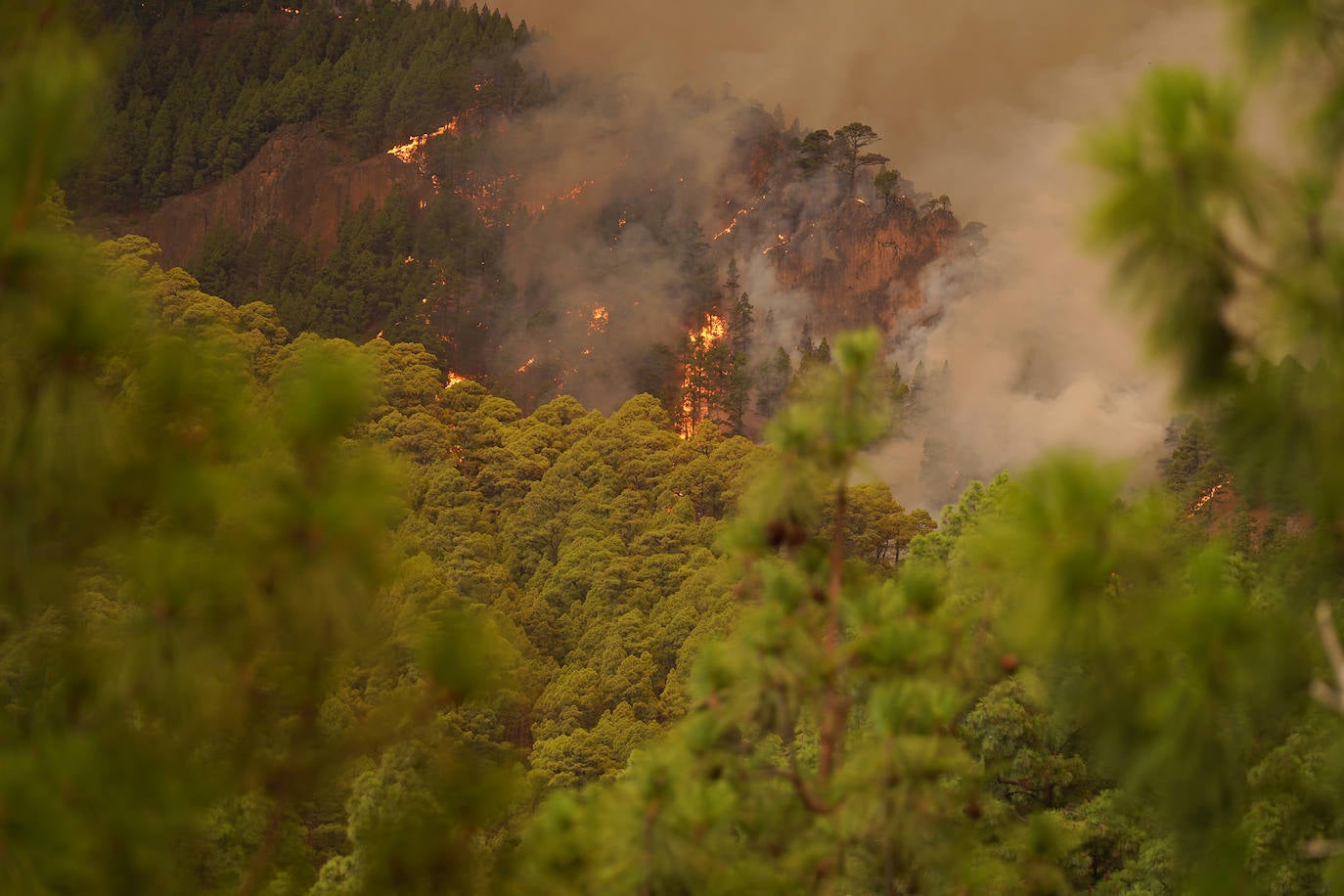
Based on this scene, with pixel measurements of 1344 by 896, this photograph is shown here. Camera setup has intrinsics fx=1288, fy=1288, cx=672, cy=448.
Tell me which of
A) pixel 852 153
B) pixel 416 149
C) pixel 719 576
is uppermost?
pixel 852 153

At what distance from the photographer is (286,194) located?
45125 millimetres

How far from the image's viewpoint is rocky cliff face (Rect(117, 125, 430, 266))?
145 feet

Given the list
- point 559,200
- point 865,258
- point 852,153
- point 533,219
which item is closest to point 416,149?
point 533,219

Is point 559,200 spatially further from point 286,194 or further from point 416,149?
point 286,194

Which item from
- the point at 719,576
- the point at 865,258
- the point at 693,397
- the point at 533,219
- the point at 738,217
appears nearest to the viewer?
the point at 719,576

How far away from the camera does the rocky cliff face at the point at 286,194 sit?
4431 cm

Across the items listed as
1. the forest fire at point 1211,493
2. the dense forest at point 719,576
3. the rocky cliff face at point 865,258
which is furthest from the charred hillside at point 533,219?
the dense forest at point 719,576

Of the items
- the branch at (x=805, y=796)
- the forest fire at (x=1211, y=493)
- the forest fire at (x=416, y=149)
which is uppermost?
the forest fire at (x=416, y=149)

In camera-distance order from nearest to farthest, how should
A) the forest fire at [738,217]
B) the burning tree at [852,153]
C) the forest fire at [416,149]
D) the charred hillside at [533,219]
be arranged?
the charred hillside at [533,219]
the burning tree at [852,153]
the forest fire at [738,217]
the forest fire at [416,149]

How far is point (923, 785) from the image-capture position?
3020 mm

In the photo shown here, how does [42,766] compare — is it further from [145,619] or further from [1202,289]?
[1202,289]

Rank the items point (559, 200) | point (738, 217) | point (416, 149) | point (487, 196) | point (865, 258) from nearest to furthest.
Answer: point (865, 258)
point (738, 217)
point (559, 200)
point (487, 196)
point (416, 149)

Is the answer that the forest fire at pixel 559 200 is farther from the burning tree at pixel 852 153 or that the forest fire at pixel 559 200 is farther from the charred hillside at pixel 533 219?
the burning tree at pixel 852 153

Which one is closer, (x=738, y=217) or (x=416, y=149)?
(x=738, y=217)
